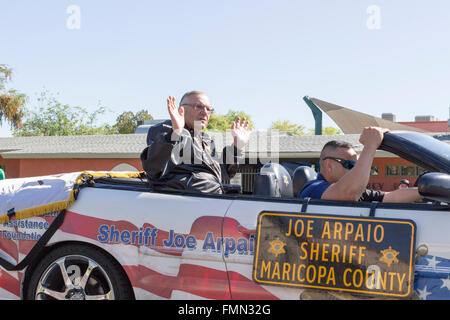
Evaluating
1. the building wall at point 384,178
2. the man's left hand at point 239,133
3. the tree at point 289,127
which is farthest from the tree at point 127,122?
the man's left hand at point 239,133

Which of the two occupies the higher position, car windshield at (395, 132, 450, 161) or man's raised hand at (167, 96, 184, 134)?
man's raised hand at (167, 96, 184, 134)

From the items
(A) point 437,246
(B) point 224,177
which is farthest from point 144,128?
(A) point 437,246

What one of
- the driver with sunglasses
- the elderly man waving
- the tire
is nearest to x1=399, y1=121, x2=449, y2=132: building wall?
the elderly man waving

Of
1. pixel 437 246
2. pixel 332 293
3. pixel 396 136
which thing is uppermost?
pixel 396 136

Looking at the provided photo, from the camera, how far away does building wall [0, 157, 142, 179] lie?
74.9ft

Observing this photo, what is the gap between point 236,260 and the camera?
2746 mm

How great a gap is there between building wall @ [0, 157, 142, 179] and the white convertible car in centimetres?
1898

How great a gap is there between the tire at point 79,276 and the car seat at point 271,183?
108 cm

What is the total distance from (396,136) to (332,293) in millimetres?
948

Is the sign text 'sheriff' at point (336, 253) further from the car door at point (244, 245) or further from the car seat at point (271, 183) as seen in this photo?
the car seat at point (271, 183)

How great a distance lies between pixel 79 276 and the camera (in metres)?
3.10

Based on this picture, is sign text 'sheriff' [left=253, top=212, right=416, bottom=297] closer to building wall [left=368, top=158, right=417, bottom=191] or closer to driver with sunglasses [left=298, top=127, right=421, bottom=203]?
driver with sunglasses [left=298, top=127, right=421, bottom=203]

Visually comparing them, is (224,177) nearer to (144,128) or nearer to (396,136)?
(396,136)
